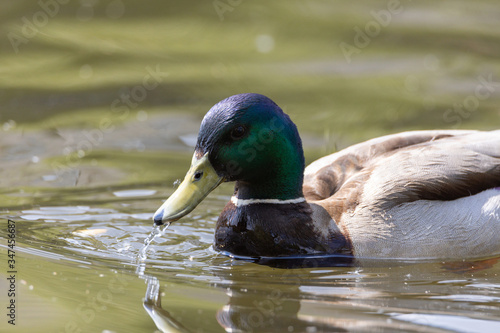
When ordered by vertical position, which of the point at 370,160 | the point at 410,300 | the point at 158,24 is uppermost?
the point at 158,24

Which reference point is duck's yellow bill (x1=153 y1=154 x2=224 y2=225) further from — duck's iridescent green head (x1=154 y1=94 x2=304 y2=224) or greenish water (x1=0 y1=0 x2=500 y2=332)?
greenish water (x1=0 y1=0 x2=500 y2=332)

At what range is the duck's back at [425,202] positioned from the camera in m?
5.81

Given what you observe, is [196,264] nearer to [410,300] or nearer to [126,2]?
[410,300]

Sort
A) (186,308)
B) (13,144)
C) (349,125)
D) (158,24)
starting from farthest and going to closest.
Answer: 1. (158,24)
2. (349,125)
3. (13,144)
4. (186,308)

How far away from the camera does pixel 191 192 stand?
17.9 feet

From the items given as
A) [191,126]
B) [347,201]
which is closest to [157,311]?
[347,201]

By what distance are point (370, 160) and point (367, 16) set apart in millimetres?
4913

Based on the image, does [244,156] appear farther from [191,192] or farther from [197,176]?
Result: [191,192]

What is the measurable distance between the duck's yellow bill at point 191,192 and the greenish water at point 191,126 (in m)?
0.37

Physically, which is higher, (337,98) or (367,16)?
(367,16)

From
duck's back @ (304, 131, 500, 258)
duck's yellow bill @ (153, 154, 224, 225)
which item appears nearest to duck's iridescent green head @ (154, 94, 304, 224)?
duck's yellow bill @ (153, 154, 224, 225)

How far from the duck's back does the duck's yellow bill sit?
3.01ft

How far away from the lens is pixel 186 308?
4.64 metres

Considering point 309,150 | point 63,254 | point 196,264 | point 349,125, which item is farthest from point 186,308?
point 349,125
